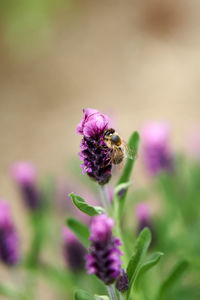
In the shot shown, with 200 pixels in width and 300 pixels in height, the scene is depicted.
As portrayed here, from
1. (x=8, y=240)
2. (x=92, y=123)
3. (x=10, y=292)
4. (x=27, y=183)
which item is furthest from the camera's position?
(x=27, y=183)

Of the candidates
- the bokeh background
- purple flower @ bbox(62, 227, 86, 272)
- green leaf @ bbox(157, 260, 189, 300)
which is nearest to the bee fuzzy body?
green leaf @ bbox(157, 260, 189, 300)

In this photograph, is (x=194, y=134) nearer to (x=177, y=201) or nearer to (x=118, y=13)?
(x=177, y=201)

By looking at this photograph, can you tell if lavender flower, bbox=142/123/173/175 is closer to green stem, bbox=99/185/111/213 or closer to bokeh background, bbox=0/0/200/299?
green stem, bbox=99/185/111/213

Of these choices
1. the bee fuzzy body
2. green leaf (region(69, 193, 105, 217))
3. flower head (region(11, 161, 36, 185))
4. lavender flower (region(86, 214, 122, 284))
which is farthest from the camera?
flower head (region(11, 161, 36, 185))

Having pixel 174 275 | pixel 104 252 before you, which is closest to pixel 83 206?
pixel 104 252

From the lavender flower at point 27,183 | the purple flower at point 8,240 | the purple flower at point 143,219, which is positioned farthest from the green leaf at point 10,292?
the purple flower at point 143,219

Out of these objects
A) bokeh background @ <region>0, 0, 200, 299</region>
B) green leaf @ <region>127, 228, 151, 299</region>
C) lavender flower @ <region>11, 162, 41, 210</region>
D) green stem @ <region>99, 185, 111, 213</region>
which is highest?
bokeh background @ <region>0, 0, 200, 299</region>

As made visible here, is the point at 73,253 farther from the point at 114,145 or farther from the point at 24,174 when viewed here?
the point at 114,145
